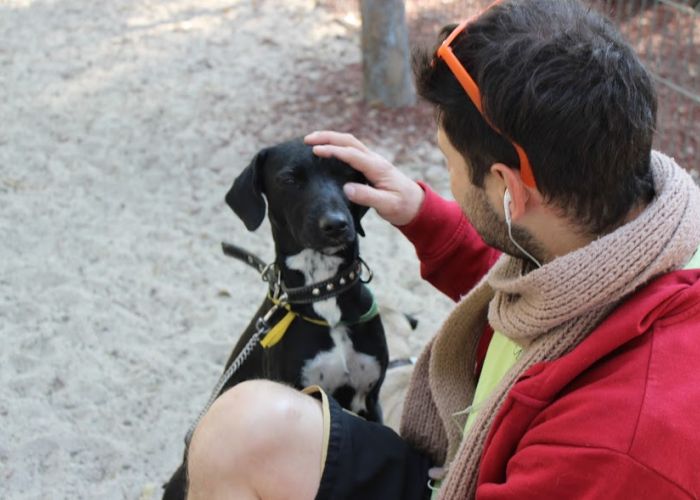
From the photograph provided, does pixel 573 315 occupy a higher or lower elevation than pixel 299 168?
higher

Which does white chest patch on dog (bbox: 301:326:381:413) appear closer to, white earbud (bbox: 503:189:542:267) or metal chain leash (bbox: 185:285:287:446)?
metal chain leash (bbox: 185:285:287:446)

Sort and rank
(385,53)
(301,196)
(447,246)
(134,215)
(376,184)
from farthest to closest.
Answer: (385,53) → (134,215) → (301,196) → (376,184) → (447,246)

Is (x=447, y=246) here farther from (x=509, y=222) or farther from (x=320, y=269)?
(x=509, y=222)

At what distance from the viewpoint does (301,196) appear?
2914mm

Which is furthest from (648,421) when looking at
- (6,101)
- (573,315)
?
(6,101)

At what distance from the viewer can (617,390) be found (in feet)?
5.07

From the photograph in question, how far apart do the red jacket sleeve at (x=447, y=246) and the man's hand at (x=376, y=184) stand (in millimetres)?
36

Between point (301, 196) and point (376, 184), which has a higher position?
point (376, 184)

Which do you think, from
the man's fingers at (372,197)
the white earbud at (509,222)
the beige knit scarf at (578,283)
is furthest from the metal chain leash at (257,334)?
the white earbud at (509,222)

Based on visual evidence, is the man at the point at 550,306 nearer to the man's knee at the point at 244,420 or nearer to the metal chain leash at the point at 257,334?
the man's knee at the point at 244,420

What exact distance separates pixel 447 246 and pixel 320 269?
20.9 inches

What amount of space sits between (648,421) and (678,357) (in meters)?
0.14

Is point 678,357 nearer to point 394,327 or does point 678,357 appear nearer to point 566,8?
point 566,8

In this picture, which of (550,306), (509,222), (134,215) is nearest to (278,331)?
(509,222)
